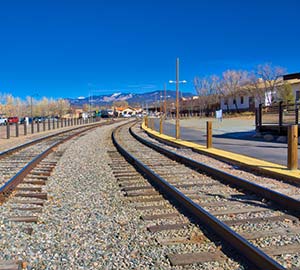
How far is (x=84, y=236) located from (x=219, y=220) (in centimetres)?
190

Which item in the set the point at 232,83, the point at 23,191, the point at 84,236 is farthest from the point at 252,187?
the point at 232,83

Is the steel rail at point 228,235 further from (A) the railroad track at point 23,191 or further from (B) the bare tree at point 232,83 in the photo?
(B) the bare tree at point 232,83

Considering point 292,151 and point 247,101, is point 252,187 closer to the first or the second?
point 292,151

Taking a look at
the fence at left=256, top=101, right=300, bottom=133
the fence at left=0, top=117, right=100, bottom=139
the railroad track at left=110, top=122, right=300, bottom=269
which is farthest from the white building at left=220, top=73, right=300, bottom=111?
the railroad track at left=110, top=122, right=300, bottom=269

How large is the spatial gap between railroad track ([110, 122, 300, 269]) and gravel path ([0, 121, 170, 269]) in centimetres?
27

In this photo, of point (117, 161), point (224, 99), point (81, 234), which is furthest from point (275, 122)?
point (224, 99)

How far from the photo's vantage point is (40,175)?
33.0 feet

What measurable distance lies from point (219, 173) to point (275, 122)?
12.9m

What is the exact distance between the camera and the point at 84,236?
5062 mm

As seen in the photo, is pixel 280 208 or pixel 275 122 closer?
pixel 280 208

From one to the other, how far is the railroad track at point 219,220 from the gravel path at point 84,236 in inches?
10.5

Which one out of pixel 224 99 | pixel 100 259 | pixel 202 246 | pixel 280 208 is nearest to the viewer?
pixel 100 259

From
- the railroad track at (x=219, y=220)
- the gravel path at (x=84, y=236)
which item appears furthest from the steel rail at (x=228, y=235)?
the gravel path at (x=84, y=236)

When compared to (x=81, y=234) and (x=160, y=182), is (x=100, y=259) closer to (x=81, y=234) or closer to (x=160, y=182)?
(x=81, y=234)
